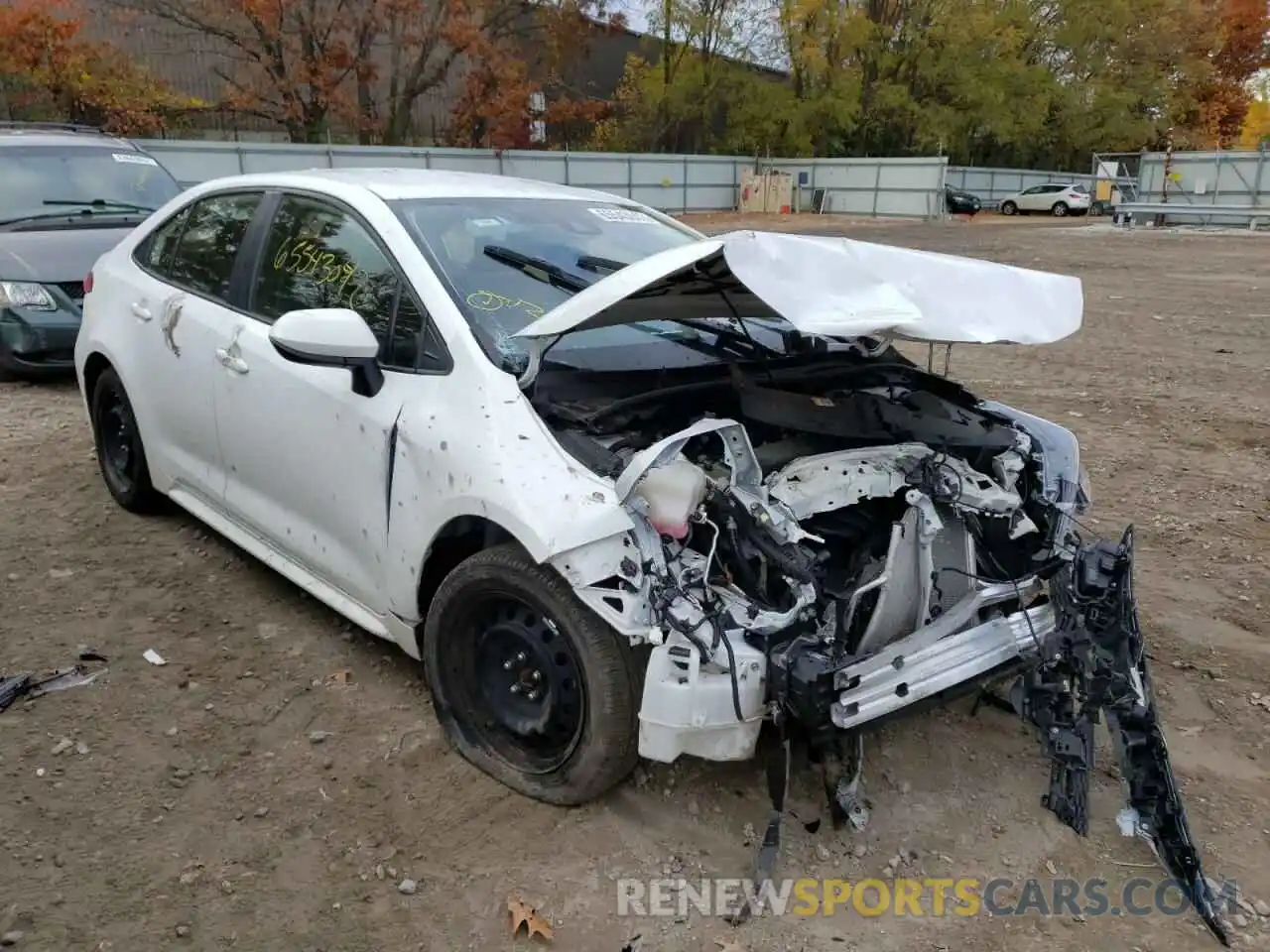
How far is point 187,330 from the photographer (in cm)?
405

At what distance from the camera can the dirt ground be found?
252 centimetres

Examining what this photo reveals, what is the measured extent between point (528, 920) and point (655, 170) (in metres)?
33.2

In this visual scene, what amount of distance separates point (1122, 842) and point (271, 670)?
280 cm

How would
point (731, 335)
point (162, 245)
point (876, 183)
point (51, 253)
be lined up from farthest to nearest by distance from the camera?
1. point (876, 183)
2. point (51, 253)
3. point (162, 245)
4. point (731, 335)

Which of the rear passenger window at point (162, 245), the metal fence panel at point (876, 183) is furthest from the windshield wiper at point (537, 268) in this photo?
the metal fence panel at point (876, 183)

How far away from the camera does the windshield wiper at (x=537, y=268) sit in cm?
344

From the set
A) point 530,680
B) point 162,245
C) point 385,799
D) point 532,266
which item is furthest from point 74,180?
point 530,680

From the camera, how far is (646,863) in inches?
107

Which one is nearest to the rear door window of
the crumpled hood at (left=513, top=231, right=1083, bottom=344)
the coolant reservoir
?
the crumpled hood at (left=513, top=231, right=1083, bottom=344)

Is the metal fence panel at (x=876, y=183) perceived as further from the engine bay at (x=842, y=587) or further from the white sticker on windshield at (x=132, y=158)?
the engine bay at (x=842, y=587)

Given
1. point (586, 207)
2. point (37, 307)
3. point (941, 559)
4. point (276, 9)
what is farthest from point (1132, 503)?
point (276, 9)

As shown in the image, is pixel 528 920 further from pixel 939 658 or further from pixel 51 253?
pixel 51 253

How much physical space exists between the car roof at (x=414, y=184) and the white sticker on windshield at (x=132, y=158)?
16.6 ft

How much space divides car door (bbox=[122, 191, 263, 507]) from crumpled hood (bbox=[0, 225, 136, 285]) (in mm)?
3416
